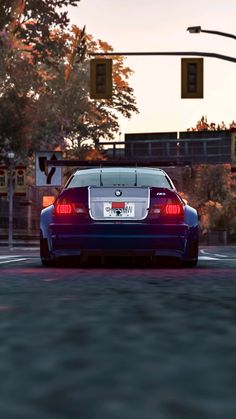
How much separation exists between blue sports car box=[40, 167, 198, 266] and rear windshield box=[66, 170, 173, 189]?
57 mm

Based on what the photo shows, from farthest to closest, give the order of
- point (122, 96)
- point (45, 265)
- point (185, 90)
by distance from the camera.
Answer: point (122, 96) < point (185, 90) < point (45, 265)

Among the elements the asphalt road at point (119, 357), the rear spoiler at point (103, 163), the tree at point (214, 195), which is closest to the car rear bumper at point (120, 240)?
the rear spoiler at point (103, 163)

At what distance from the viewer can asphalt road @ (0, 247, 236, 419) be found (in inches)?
66.4

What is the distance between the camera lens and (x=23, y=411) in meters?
1.66

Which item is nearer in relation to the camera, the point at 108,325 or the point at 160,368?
the point at 160,368

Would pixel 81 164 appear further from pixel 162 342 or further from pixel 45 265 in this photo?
pixel 162 342

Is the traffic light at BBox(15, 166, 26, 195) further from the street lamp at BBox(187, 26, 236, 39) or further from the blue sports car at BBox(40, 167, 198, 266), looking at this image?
the blue sports car at BBox(40, 167, 198, 266)

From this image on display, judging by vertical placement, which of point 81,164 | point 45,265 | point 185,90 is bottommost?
point 45,265

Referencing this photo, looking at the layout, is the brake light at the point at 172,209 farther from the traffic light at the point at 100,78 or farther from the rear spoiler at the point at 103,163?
the traffic light at the point at 100,78

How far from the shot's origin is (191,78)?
2856cm

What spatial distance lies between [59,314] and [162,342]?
94cm

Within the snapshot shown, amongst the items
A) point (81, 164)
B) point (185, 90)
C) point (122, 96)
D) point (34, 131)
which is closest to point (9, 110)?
point (34, 131)

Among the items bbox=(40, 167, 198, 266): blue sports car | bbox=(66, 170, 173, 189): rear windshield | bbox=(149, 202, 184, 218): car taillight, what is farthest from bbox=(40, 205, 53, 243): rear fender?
bbox=(149, 202, 184, 218): car taillight

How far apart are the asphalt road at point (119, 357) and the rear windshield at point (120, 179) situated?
5.77m
